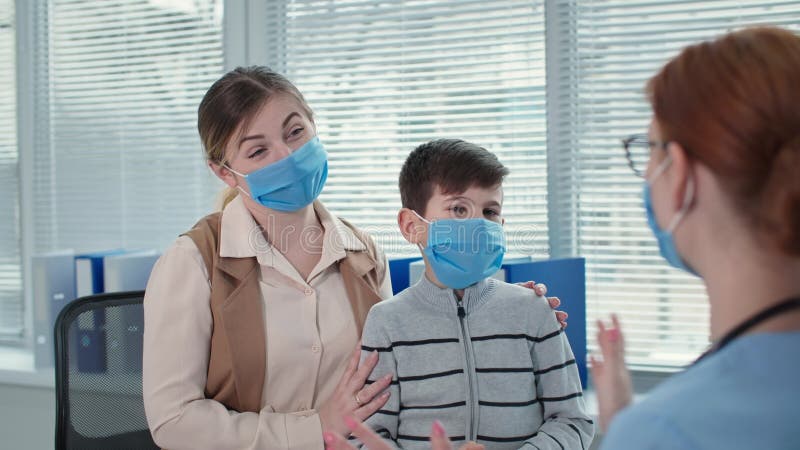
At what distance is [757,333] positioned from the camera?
77cm

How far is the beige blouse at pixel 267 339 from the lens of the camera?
1.57 meters

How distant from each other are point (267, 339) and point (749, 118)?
3.84ft

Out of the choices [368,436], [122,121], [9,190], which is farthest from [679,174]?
[9,190]

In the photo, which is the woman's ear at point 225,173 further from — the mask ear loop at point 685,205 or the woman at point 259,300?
the mask ear loop at point 685,205

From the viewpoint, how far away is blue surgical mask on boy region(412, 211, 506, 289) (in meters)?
1.51

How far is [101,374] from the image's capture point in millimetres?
1812

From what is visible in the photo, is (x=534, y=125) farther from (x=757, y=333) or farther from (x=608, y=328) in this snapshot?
(x=757, y=333)

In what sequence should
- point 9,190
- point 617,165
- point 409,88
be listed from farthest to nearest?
point 9,190 → point 409,88 → point 617,165

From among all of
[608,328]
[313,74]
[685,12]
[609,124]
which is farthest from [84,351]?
[685,12]

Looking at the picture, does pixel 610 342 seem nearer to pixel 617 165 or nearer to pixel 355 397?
Result: pixel 355 397

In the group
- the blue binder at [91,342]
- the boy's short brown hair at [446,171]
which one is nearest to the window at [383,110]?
the boy's short brown hair at [446,171]

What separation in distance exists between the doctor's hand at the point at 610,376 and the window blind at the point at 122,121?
91.4 inches

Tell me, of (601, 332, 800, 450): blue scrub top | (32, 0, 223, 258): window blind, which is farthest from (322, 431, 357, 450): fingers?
(32, 0, 223, 258): window blind

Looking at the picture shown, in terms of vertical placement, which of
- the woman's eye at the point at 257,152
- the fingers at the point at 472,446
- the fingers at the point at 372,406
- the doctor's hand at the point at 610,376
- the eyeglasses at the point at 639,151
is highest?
the woman's eye at the point at 257,152
